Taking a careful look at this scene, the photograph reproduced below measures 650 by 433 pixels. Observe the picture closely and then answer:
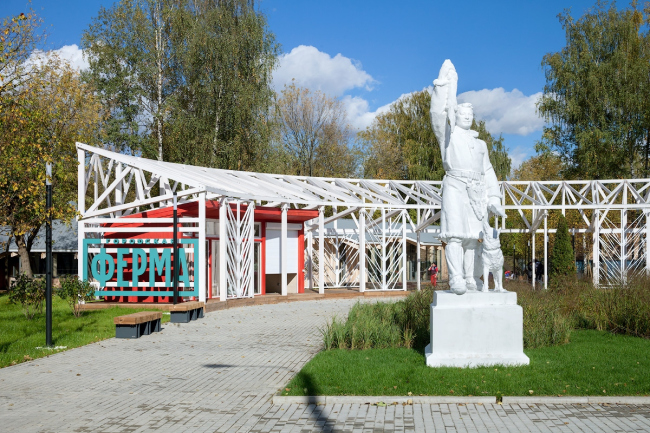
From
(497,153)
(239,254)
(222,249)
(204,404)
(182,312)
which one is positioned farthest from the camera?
(497,153)

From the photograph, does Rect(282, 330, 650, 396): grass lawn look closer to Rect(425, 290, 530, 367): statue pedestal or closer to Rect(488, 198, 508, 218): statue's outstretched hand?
Rect(425, 290, 530, 367): statue pedestal

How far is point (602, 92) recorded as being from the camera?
35.0 m

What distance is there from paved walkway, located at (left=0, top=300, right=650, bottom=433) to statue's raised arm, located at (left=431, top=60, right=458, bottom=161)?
425 centimetres

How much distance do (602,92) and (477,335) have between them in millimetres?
30323

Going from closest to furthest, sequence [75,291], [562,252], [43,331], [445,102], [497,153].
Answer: [445,102]
[43,331]
[75,291]
[562,252]
[497,153]

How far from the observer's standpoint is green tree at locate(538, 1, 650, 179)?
113 feet

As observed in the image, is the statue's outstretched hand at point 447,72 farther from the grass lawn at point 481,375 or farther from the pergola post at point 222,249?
the pergola post at point 222,249

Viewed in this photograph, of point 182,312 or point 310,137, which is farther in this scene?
point 310,137

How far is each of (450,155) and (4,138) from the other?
10.7 meters

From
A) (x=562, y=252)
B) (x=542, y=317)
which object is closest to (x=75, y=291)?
(x=542, y=317)

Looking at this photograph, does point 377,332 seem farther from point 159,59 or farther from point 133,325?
point 159,59

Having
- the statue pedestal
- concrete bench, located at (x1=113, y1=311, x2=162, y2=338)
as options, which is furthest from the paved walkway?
the statue pedestal

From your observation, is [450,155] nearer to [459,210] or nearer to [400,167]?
[459,210]

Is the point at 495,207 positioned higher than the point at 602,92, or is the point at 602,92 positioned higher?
the point at 602,92
